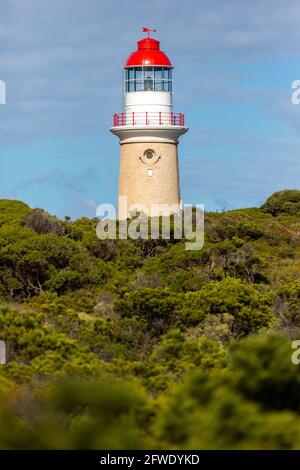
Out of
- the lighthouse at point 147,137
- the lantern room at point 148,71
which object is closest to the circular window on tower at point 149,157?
the lighthouse at point 147,137

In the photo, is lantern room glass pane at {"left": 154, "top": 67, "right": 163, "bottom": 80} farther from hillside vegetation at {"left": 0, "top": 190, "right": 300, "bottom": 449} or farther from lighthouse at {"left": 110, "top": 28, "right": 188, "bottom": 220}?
hillside vegetation at {"left": 0, "top": 190, "right": 300, "bottom": 449}

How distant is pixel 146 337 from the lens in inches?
898

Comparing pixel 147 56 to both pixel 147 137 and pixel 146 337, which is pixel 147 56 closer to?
pixel 147 137

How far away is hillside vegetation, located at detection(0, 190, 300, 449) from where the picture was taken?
1520 cm

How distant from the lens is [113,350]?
21578 millimetres

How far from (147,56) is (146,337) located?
1204cm

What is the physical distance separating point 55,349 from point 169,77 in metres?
14.4

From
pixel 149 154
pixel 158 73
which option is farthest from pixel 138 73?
pixel 149 154

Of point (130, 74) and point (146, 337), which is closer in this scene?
point (146, 337)

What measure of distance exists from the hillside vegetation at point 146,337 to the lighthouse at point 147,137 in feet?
3.72

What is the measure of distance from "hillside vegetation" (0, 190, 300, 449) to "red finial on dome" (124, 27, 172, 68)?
12.7 ft

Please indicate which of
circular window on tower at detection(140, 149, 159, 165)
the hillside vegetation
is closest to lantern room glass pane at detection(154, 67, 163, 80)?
circular window on tower at detection(140, 149, 159, 165)

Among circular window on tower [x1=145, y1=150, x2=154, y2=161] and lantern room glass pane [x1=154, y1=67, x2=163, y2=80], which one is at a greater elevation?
lantern room glass pane [x1=154, y1=67, x2=163, y2=80]

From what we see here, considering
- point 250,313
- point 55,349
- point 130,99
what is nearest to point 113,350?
point 55,349
